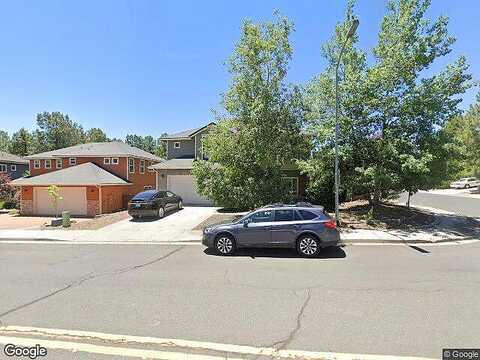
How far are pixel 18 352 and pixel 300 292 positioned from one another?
15.9 feet

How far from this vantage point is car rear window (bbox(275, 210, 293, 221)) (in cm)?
1095

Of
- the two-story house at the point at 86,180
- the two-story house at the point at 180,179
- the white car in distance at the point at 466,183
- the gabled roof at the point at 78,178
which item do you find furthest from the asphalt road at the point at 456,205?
the gabled roof at the point at 78,178

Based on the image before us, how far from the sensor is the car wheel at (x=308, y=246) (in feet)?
34.4

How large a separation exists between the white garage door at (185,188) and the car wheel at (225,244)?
1576 cm

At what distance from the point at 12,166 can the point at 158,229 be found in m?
33.7

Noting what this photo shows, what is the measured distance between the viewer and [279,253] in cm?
1111

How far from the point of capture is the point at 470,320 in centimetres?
543

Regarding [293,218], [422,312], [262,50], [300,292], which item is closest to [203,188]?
[262,50]

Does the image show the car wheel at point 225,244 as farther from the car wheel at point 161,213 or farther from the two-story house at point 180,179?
the two-story house at point 180,179

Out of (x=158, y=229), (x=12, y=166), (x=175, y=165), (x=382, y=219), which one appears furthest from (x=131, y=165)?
(x=12, y=166)

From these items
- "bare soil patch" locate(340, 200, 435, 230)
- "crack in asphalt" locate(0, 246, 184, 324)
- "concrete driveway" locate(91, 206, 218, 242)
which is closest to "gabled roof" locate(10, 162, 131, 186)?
"concrete driveway" locate(91, 206, 218, 242)

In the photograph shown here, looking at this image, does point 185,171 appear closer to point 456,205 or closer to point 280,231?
point 280,231

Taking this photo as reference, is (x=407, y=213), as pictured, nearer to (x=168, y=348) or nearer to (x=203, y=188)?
(x=203, y=188)

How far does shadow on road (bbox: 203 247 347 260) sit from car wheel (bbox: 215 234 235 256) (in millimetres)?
213
